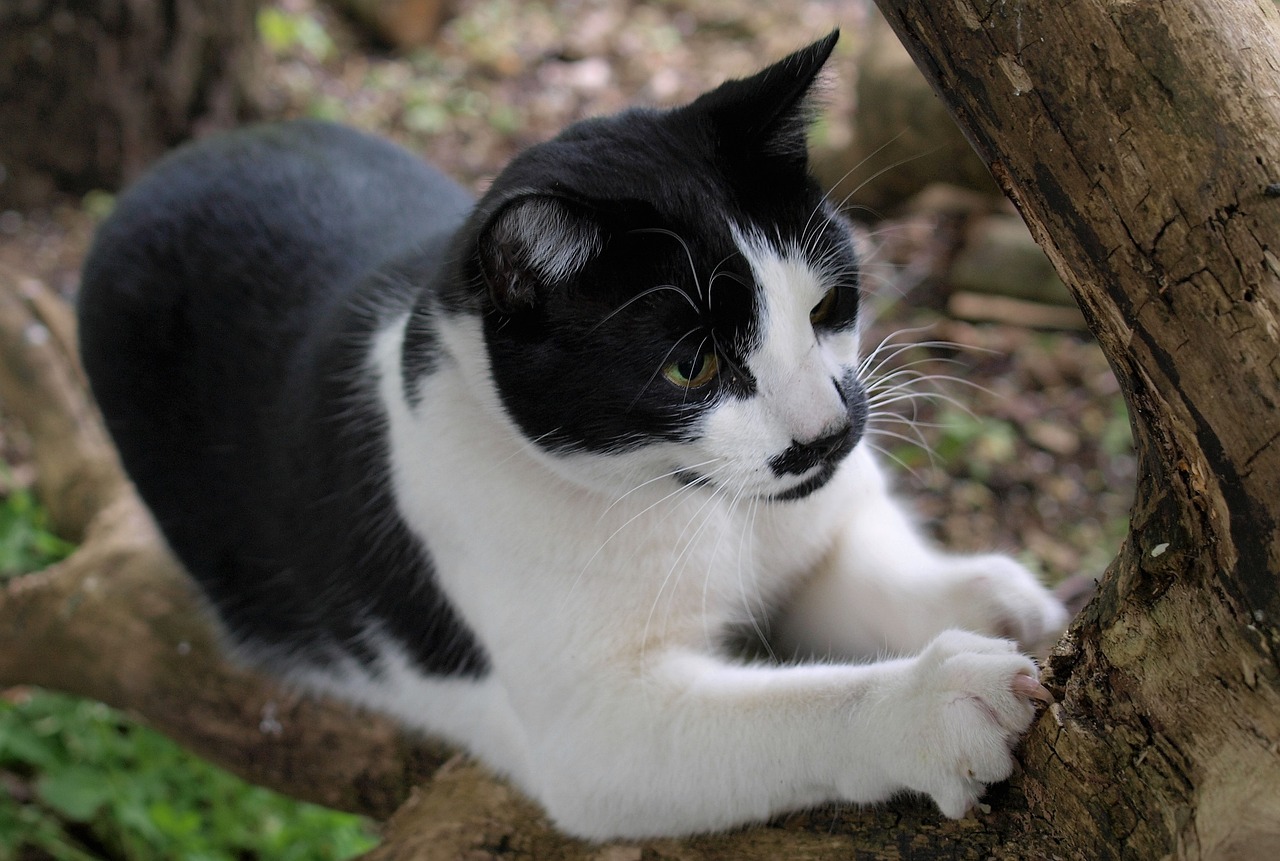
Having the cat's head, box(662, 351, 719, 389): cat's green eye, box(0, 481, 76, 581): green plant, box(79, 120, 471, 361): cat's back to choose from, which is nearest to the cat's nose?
the cat's head

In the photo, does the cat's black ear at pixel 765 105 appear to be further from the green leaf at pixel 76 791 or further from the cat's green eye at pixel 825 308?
the green leaf at pixel 76 791

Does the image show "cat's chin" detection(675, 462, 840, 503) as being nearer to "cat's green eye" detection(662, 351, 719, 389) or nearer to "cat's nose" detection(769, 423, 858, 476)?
"cat's nose" detection(769, 423, 858, 476)

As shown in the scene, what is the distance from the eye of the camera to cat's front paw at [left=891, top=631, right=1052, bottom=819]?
1.24 metres

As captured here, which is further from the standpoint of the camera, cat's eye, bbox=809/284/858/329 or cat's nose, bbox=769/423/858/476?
cat's eye, bbox=809/284/858/329

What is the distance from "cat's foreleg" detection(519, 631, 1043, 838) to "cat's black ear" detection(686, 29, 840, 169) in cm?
72

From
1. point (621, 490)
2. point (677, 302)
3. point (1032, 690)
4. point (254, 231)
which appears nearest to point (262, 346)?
point (254, 231)

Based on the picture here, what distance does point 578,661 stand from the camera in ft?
5.22

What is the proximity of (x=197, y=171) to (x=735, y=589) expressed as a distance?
1616 mm

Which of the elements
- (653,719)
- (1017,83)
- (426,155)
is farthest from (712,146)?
(426,155)

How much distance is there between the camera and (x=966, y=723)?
48.8 inches

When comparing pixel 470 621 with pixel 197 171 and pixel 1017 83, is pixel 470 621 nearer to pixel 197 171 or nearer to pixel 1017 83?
pixel 1017 83

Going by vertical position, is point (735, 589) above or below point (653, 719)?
above

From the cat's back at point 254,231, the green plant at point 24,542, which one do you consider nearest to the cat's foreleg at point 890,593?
the cat's back at point 254,231

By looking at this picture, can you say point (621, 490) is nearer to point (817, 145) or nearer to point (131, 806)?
point (131, 806)
